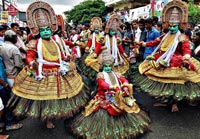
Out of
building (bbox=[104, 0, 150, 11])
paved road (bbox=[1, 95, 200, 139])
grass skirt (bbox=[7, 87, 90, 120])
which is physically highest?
building (bbox=[104, 0, 150, 11])

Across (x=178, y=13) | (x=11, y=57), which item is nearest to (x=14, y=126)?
(x=11, y=57)

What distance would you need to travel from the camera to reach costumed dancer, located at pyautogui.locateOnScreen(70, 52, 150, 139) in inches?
162

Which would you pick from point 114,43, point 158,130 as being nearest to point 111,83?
point 158,130

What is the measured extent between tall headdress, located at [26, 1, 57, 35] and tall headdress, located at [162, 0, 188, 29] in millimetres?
2366

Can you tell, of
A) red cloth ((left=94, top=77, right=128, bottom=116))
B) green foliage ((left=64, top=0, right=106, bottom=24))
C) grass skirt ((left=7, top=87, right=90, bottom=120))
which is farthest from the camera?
green foliage ((left=64, top=0, right=106, bottom=24))

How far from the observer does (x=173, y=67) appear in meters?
5.44

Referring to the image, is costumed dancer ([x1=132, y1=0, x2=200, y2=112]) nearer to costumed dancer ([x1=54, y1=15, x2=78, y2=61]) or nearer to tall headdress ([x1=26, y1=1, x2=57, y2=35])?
costumed dancer ([x1=54, y1=15, x2=78, y2=61])

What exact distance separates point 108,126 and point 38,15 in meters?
2.31

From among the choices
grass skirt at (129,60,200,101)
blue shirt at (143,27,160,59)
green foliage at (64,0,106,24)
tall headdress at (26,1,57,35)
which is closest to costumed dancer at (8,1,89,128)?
tall headdress at (26,1,57,35)

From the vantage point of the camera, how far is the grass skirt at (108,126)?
408cm

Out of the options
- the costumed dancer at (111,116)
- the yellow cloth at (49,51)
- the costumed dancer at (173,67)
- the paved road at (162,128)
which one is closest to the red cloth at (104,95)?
the costumed dancer at (111,116)

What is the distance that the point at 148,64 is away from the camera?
231 inches

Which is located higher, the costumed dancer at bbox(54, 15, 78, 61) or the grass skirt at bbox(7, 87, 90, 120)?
the costumed dancer at bbox(54, 15, 78, 61)

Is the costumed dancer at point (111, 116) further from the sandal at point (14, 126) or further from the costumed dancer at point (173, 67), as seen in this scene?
the sandal at point (14, 126)
